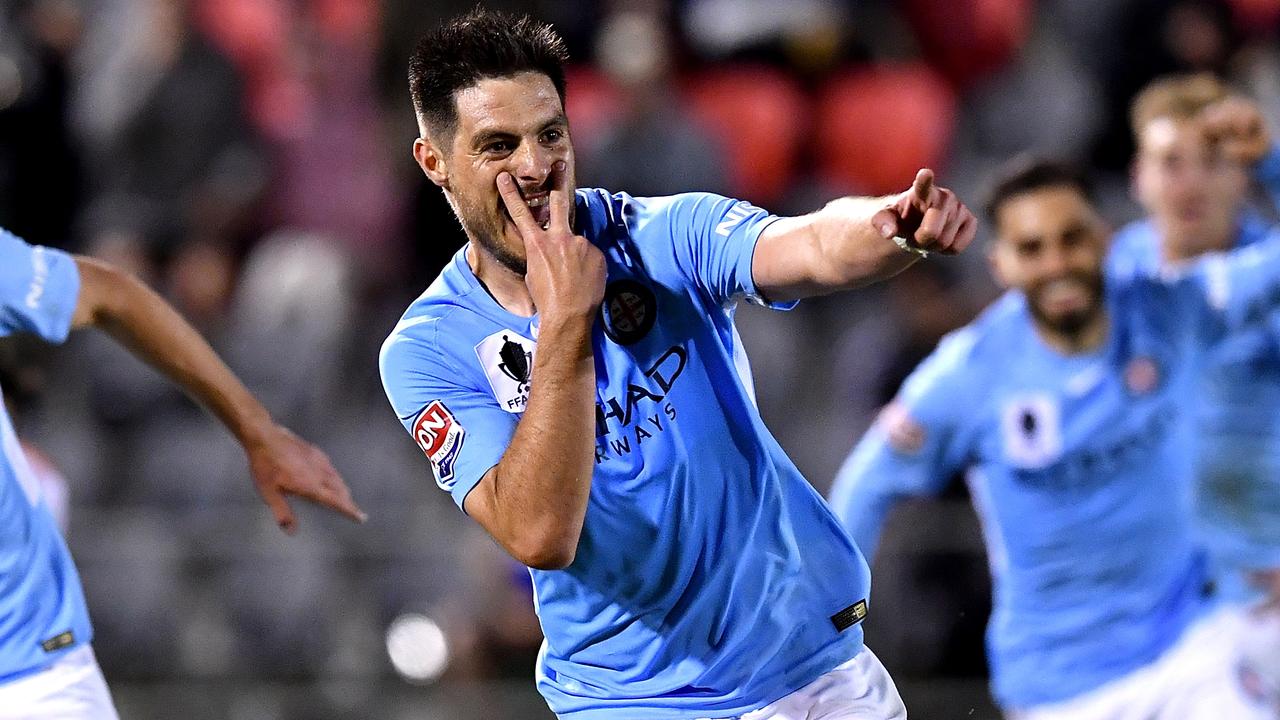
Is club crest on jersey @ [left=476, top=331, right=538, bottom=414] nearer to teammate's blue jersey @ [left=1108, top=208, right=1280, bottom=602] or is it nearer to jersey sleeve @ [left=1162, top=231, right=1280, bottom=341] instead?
jersey sleeve @ [left=1162, top=231, right=1280, bottom=341]

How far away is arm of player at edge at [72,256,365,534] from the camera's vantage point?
454 cm

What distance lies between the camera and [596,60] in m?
9.72

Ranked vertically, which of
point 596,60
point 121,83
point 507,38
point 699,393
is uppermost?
point 121,83

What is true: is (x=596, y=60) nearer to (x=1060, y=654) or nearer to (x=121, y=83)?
(x=121, y=83)

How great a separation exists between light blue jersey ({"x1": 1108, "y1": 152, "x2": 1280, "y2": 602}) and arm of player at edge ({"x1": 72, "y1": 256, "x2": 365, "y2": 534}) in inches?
122

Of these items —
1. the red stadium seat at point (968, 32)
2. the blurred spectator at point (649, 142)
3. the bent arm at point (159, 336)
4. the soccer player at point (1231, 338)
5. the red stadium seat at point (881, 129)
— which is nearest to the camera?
the bent arm at point (159, 336)

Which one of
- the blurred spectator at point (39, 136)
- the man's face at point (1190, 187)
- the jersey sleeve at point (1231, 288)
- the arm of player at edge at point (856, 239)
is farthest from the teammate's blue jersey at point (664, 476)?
the blurred spectator at point (39, 136)

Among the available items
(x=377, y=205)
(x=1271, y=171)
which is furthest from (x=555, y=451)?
(x=377, y=205)

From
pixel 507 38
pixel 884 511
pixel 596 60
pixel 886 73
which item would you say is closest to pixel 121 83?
pixel 596 60

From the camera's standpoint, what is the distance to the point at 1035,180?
6.18 metres

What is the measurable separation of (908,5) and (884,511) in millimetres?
4484

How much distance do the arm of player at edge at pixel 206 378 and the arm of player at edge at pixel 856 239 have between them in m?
1.55

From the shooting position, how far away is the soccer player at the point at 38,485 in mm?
4273

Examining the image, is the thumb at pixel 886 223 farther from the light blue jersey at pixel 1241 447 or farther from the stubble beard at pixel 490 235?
the light blue jersey at pixel 1241 447
